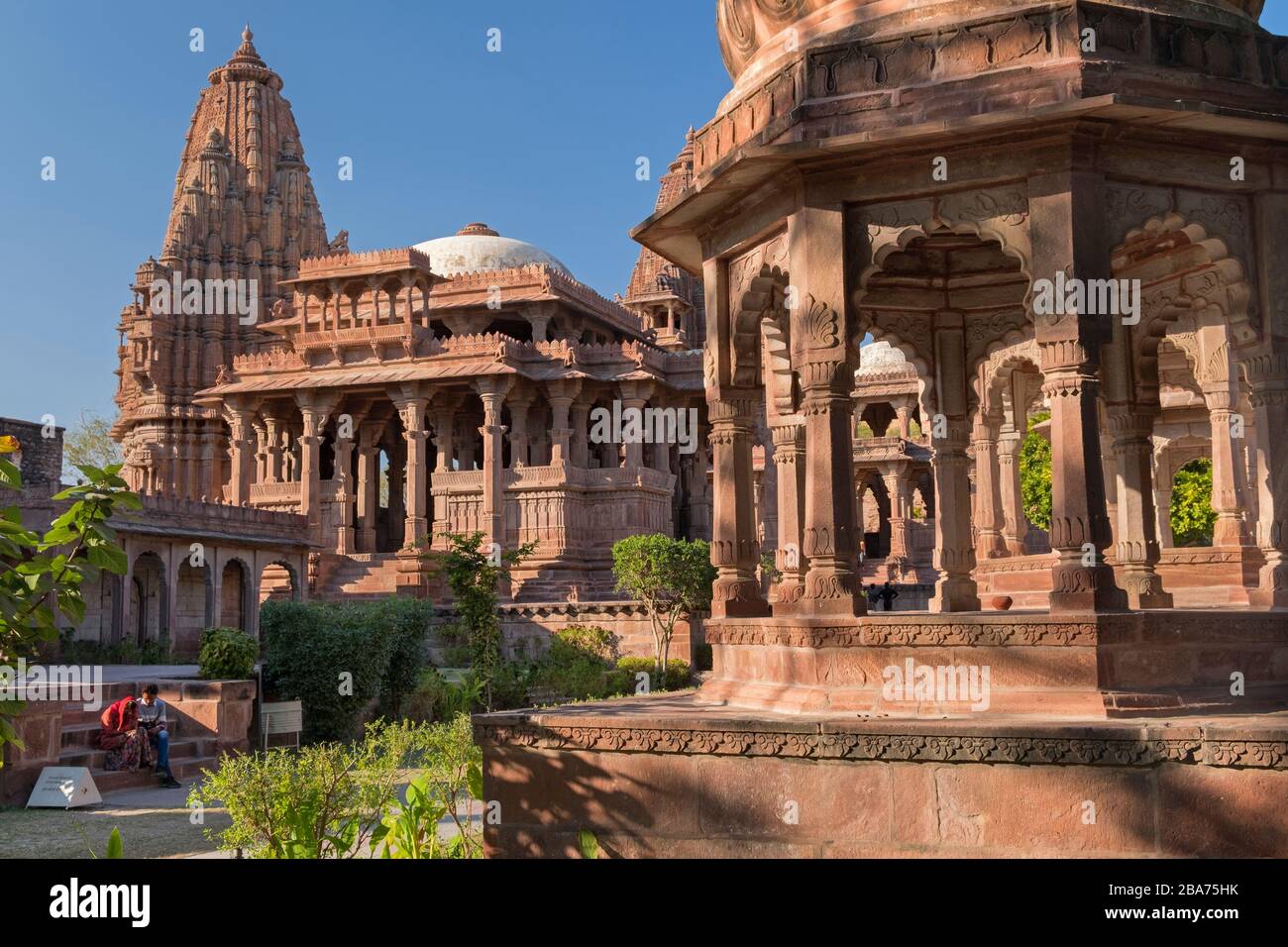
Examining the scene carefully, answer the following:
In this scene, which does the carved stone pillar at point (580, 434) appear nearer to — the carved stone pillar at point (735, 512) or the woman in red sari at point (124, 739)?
the woman in red sari at point (124, 739)

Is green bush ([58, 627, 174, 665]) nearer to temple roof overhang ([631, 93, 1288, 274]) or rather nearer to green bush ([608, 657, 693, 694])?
green bush ([608, 657, 693, 694])

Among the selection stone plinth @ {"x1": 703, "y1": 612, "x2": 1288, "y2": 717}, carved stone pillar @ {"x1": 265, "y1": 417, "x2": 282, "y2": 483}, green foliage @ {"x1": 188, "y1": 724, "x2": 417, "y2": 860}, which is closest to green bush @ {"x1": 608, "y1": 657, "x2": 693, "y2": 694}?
green foliage @ {"x1": 188, "y1": 724, "x2": 417, "y2": 860}

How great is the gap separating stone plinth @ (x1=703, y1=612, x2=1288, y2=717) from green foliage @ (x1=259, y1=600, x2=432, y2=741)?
41.0 feet

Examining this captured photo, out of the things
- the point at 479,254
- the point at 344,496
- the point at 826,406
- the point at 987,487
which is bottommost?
the point at 987,487

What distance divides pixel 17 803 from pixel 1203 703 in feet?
38.6

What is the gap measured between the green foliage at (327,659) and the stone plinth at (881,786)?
12346 millimetres

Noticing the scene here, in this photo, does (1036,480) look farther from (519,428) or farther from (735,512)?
(735,512)

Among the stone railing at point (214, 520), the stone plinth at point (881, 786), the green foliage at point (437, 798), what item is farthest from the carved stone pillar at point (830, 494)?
the stone railing at point (214, 520)

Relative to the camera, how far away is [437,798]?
9.02 m

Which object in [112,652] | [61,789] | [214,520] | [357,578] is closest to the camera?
[61,789]

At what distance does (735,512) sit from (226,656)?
1120 cm

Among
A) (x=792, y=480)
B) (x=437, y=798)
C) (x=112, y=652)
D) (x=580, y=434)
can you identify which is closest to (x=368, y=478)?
(x=580, y=434)

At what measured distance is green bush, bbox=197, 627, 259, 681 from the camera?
59.8 ft
